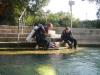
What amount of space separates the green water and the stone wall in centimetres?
553

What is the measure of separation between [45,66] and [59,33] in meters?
10.8

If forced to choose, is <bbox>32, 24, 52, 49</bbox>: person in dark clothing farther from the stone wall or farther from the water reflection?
the water reflection

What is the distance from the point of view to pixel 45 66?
1273 centimetres

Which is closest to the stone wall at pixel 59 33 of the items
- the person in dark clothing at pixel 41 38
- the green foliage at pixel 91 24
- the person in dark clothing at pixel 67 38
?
the person in dark clothing at pixel 41 38

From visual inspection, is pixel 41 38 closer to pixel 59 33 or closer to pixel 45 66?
pixel 59 33

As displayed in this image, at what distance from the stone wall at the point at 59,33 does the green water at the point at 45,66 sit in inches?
218

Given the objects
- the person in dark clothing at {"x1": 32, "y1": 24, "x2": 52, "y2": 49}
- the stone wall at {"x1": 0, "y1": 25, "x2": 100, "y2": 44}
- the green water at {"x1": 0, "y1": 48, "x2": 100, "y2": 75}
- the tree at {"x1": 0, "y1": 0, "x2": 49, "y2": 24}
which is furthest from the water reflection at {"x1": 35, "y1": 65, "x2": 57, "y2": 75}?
the tree at {"x1": 0, "y1": 0, "x2": 49, "y2": 24}

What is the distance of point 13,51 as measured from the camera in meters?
17.8

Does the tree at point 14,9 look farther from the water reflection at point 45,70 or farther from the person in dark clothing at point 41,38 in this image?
the water reflection at point 45,70

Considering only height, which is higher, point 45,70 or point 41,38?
point 41,38

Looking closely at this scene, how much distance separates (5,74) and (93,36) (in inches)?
558

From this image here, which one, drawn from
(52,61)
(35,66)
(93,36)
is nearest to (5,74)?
(35,66)

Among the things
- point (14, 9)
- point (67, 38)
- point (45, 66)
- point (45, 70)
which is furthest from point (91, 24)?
point (45, 70)

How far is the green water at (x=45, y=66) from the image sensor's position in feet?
36.2
